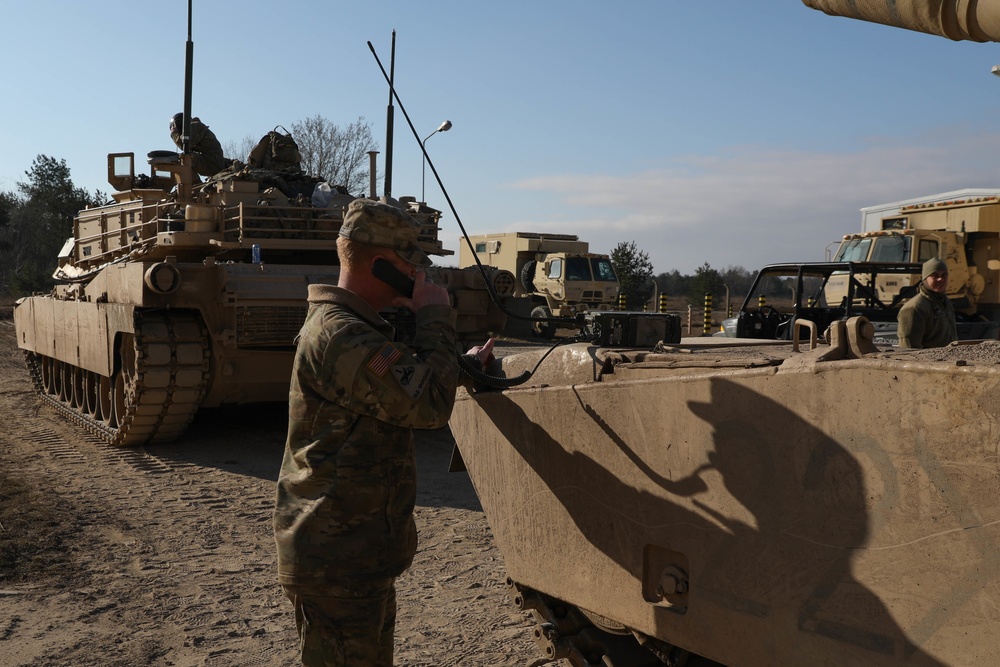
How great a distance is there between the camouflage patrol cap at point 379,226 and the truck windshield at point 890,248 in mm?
12673

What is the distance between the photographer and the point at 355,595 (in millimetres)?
2662

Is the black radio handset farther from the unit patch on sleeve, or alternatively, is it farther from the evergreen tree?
the evergreen tree

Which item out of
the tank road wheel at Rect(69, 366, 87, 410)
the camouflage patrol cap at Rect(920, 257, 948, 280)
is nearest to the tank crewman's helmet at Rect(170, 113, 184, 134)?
the tank road wheel at Rect(69, 366, 87, 410)

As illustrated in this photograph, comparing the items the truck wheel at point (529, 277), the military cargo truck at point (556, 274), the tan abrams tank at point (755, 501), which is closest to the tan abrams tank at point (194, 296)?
the tan abrams tank at point (755, 501)

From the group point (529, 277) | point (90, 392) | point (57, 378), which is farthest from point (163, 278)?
point (529, 277)

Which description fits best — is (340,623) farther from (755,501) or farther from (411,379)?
(755,501)

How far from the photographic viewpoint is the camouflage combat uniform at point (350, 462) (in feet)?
8.48

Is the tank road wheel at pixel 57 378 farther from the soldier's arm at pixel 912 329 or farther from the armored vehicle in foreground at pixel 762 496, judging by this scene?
the armored vehicle in foreground at pixel 762 496

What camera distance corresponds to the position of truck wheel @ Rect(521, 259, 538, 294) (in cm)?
2445

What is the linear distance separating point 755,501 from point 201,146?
32.6 feet

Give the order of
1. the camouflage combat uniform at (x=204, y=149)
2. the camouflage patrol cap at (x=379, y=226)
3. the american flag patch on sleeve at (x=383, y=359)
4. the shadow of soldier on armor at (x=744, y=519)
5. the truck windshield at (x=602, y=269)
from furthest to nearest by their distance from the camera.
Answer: the truck windshield at (x=602, y=269), the camouflage combat uniform at (x=204, y=149), the camouflage patrol cap at (x=379, y=226), the american flag patch on sleeve at (x=383, y=359), the shadow of soldier on armor at (x=744, y=519)

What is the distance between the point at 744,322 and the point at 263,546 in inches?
134

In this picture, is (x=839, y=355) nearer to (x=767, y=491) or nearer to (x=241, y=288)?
(x=767, y=491)

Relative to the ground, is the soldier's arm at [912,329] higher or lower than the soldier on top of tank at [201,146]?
lower
